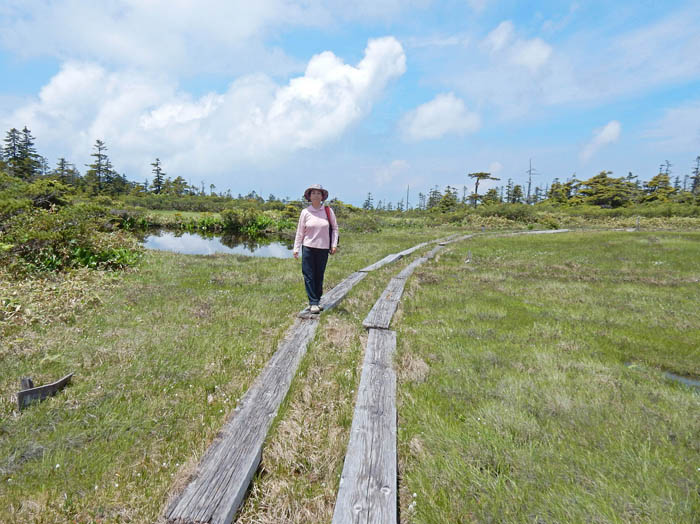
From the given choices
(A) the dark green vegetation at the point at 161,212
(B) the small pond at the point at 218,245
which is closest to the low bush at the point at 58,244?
(A) the dark green vegetation at the point at 161,212

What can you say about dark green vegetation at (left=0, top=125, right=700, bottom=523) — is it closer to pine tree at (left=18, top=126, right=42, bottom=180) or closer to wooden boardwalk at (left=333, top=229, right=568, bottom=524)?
wooden boardwalk at (left=333, top=229, right=568, bottom=524)

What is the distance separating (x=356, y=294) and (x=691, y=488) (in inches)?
240

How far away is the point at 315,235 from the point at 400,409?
338 centimetres

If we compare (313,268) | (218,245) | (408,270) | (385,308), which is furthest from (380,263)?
(218,245)

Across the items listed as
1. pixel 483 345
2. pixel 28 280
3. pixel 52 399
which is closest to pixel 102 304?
pixel 28 280

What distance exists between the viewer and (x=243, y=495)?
2.24 meters

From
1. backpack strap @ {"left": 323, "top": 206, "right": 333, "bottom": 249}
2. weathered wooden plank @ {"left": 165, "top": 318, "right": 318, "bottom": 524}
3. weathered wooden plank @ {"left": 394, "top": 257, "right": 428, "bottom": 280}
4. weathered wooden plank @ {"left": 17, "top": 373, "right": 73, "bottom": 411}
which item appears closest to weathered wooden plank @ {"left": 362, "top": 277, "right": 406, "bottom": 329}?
weathered wooden plank @ {"left": 394, "top": 257, "right": 428, "bottom": 280}

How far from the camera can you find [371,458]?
99.5 inches

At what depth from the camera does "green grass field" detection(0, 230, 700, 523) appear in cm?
221

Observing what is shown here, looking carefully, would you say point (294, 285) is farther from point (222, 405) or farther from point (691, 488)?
point (691, 488)

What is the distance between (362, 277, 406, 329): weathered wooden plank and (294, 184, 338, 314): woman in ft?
3.51

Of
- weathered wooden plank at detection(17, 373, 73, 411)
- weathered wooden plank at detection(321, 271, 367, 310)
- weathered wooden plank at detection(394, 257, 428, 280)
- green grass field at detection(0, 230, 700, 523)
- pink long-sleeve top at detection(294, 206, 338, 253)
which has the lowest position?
green grass field at detection(0, 230, 700, 523)

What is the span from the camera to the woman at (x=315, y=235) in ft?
18.9

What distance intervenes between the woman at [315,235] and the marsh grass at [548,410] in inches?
77.9
